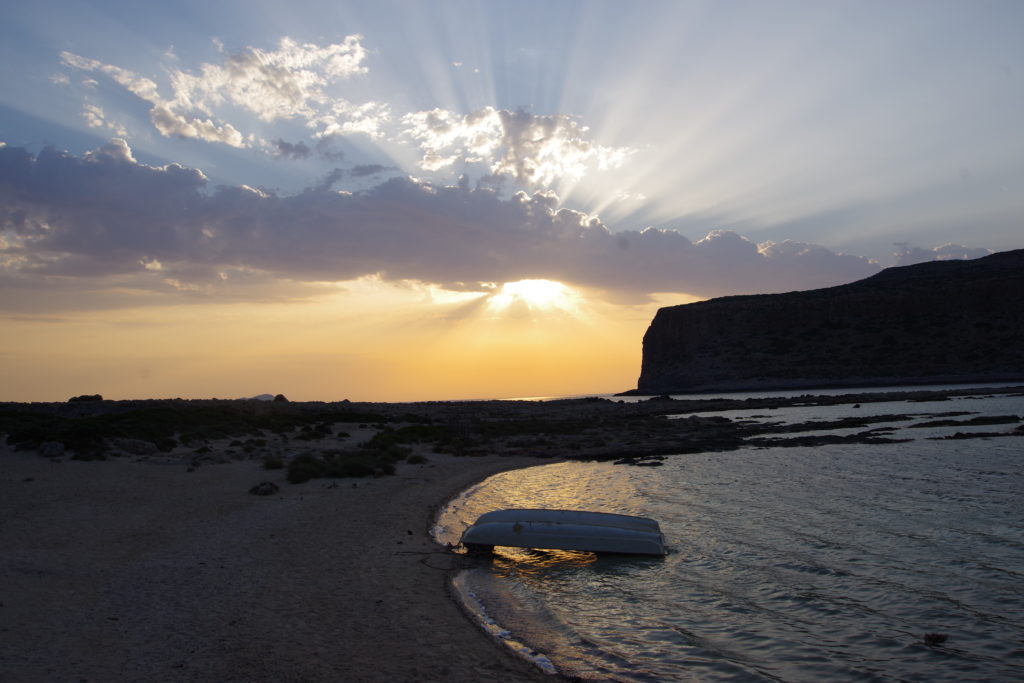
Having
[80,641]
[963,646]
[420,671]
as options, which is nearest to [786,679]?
[963,646]

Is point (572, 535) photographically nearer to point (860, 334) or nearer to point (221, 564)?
point (221, 564)

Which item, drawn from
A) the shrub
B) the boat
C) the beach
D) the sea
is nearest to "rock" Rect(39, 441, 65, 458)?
the beach

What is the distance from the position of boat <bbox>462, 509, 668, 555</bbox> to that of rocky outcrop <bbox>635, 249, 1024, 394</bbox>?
363 ft

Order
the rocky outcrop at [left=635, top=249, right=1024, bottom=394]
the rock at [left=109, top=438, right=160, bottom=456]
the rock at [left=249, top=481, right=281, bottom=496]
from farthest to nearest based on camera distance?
the rocky outcrop at [left=635, top=249, right=1024, bottom=394]
the rock at [left=109, top=438, right=160, bottom=456]
the rock at [left=249, top=481, right=281, bottom=496]

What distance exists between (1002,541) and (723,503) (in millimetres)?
7996

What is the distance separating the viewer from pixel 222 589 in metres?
12.4

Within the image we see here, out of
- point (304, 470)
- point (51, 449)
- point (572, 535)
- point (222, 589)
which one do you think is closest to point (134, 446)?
point (51, 449)

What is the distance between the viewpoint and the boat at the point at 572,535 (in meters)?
15.9

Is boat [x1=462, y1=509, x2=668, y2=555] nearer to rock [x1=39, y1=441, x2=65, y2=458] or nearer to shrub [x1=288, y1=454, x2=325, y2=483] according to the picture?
shrub [x1=288, y1=454, x2=325, y2=483]

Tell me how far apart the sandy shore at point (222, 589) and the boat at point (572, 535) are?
3.55ft

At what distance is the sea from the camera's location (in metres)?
9.51

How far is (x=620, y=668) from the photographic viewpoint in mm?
9375

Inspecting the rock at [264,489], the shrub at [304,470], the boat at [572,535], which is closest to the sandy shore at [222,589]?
the rock at [264,489]

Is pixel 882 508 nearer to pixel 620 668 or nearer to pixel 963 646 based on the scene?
pixel 963 646
